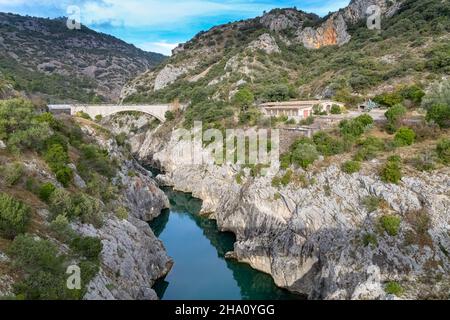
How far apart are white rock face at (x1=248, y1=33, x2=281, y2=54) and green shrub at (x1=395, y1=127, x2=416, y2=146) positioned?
66368 mm

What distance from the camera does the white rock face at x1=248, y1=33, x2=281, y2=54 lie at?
93938mm

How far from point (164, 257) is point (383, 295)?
17.4 metres

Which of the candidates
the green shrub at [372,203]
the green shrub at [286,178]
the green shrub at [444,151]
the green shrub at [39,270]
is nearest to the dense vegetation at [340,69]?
the green shrub at [444,151]

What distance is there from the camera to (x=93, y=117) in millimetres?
70062

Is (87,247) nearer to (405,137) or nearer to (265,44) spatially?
(405,137)

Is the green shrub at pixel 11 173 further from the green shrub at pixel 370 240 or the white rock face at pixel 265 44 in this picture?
the white rock face at pixel 265 44

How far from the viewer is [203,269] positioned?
32.6 metres

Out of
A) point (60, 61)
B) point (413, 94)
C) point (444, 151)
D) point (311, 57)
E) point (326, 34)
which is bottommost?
point (444, 151)

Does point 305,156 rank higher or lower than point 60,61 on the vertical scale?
lower

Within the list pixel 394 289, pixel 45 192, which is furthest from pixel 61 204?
pixel 394 289

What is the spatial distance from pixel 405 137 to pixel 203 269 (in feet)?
67.9

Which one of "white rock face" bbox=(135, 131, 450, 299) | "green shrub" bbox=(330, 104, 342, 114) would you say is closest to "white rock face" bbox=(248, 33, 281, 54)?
"green shrub" bbox=(330, 104, 342, 114)

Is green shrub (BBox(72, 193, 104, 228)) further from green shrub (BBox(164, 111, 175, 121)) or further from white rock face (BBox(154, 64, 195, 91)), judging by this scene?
white rock face (BBox(154, 64, 195, 91))

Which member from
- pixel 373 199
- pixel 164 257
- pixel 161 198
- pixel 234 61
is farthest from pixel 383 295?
pixel 234 61
